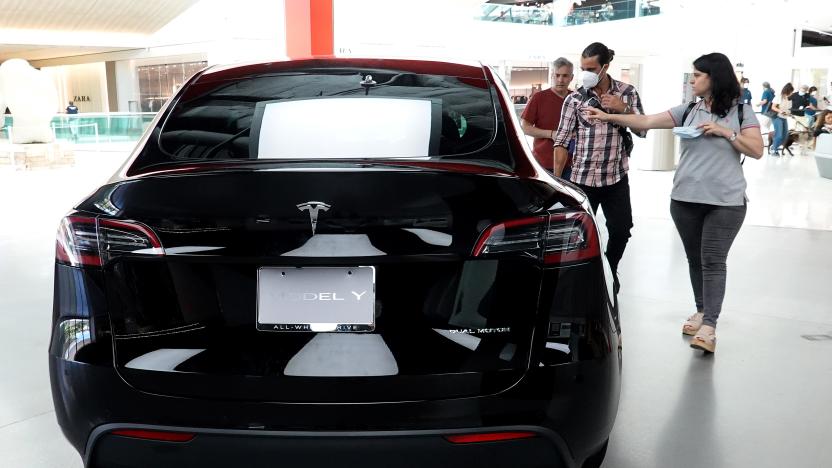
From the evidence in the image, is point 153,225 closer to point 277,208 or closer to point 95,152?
point 277,208

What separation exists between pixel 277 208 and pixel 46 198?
10.5 m

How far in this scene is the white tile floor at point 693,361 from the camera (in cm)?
277

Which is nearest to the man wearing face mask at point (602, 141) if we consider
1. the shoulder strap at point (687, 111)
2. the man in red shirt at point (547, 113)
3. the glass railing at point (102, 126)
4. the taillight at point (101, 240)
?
the shoulder strap at point (687, 111)

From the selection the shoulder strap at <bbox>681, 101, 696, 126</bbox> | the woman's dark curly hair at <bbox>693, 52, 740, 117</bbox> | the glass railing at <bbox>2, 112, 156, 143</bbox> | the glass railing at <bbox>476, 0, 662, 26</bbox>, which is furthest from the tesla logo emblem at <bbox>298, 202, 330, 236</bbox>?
the glass railing at <bbox>476, 0, 662, 26</bbox>

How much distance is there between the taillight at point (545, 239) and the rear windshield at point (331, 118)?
317mm

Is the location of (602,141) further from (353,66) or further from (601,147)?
(353,66)

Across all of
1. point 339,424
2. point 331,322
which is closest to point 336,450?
point 339,424

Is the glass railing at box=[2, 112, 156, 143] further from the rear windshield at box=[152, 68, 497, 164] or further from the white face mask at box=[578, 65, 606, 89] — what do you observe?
the rear windshield at box=[152, 68, 497, 164]

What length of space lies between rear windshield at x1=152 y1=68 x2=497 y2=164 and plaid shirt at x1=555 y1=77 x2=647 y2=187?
2.32 meters

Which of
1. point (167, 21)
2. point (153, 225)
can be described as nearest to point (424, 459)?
point (153, 225)

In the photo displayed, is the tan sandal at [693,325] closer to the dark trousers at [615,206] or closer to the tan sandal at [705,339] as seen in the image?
the tan sandal at [705,339]

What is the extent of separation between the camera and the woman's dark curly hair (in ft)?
11.9

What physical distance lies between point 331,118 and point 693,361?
2421 millimetres

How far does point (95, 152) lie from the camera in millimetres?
20656
